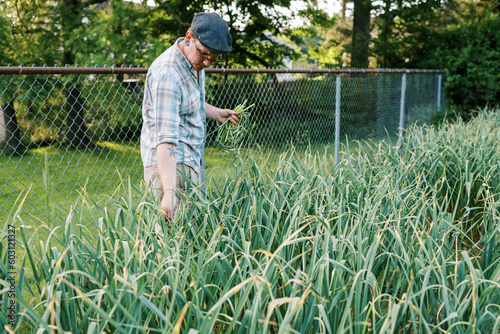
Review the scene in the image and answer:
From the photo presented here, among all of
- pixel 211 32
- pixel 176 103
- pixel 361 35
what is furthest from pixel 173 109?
pixel 361 35

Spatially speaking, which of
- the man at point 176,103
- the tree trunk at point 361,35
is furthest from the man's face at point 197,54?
the tree trunk at point 361,35

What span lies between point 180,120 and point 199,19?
1.77 feet

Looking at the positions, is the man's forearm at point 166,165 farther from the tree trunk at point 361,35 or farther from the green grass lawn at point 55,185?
the tree trunk at point 361,35

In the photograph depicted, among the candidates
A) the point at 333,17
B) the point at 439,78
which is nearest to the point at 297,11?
the point at 333,17

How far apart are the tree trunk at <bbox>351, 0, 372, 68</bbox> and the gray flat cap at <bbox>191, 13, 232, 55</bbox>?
31.8ft

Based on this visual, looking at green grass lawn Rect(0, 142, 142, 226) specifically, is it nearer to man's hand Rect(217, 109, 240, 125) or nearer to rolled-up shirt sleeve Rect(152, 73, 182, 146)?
rolled-up shirt sleeve Rect(152, 73, 182, 146)

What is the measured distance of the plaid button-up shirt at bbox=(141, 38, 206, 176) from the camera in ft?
7.00

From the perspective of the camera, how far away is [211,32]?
2102mm

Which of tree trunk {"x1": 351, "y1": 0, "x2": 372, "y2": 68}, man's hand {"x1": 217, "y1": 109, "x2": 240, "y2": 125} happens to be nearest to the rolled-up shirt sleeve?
man's hand {"x1": 217, "y1": 109, "x2": 240, "y2": 125}

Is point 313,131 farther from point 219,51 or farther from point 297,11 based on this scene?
point 297,11

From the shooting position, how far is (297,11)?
11.8 meters

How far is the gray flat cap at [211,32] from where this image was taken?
6.91 ft

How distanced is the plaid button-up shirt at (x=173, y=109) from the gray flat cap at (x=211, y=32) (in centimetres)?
19

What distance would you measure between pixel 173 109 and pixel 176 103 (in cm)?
4
